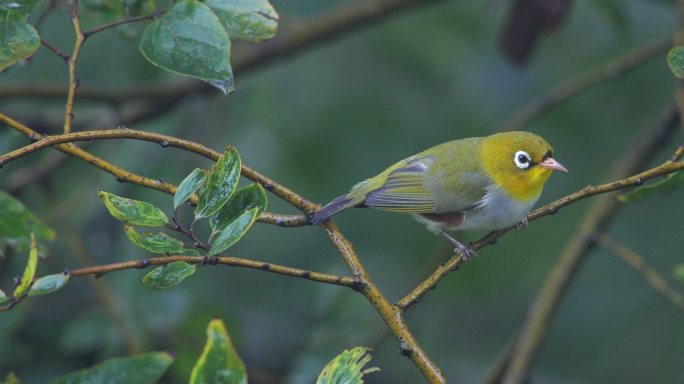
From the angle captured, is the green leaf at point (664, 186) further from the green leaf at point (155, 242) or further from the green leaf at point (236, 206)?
the green leaf at point (155, 242)

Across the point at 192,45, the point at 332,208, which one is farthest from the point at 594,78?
the point at 192,45

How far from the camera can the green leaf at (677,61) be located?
2.04 meters

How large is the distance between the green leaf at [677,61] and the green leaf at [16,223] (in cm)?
167

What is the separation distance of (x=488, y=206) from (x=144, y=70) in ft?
7.75

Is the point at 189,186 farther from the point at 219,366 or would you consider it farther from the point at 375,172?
the point at 375,172

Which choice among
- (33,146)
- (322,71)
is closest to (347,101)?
(322,71)

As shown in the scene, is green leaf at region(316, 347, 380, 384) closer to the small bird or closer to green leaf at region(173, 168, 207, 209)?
green leaf at region(173, 168, 207, 209)

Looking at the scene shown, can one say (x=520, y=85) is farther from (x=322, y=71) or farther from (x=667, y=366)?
(x=667, y=366)

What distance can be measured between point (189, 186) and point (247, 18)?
2.00ft

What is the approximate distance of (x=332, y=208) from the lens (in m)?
2.67

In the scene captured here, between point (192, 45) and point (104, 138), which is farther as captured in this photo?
point (192, 45)

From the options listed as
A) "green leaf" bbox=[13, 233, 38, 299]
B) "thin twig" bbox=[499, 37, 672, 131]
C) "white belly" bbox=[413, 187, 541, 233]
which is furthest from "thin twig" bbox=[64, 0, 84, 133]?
"thin twig" bbox=[499, 37, 672, 131]

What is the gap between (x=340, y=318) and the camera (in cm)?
412

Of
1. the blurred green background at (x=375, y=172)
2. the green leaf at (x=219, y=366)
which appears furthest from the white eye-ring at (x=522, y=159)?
the green leaf at (x=219, y=366)
